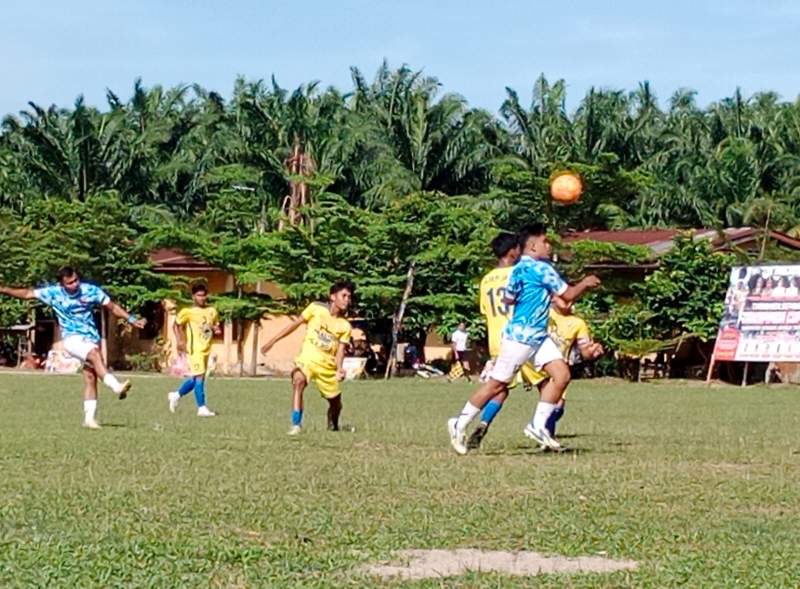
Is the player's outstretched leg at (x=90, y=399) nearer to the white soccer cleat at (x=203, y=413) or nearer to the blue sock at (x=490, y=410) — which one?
the white soccer cleat at (x=203, y=413)

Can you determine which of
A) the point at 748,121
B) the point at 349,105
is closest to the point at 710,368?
the point at 748,121

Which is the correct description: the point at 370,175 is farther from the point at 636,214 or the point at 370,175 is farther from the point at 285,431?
the point at 285,431

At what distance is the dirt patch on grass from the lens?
5836 millimetres

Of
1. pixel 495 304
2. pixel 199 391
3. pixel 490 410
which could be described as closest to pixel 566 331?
pixel 495 304

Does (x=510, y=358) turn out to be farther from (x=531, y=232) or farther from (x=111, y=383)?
(x=111, y=383)

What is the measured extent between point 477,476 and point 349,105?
46788 millimetres

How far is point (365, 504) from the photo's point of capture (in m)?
7.80

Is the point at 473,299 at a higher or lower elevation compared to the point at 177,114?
lower

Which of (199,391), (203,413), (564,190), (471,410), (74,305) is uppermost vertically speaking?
(564,190)

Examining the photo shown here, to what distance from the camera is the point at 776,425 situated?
17.4 metres

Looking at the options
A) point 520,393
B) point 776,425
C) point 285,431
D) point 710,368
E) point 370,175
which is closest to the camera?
point 285,431

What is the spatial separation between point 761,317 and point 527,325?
2381 cm

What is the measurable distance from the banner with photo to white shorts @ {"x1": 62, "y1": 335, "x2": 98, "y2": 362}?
71.2 feet

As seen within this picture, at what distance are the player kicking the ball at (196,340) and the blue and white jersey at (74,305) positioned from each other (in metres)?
3.60
